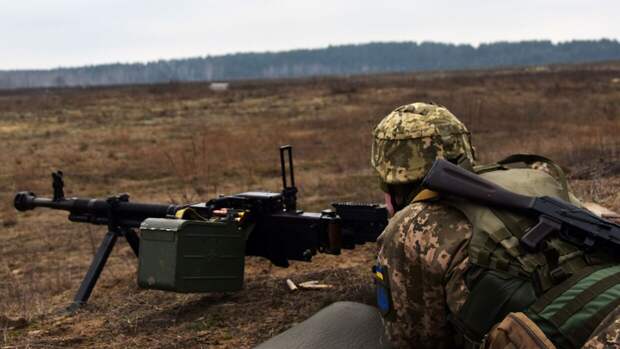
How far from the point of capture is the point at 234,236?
473 centimetres

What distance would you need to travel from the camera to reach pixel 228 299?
17.3 ft

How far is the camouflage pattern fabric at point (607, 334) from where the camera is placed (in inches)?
77.5

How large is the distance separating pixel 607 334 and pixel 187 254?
119 inches

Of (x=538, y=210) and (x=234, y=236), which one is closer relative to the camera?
(x=538, y=210)

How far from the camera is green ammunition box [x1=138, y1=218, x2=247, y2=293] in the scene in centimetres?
448

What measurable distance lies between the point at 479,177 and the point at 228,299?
3150mm

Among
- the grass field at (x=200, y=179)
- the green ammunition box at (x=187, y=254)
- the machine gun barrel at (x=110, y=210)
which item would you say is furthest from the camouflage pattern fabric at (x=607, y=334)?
the machine gun barrel at (x=110, y=210)

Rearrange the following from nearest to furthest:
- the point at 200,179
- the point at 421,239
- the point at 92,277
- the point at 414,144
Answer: the point at 421,239 < the point at 414,144 < the point at 92,277 < the point at 200,179

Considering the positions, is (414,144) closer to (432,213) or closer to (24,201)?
(432,213)

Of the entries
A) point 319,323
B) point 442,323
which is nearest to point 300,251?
point 319,323

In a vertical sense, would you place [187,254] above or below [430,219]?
below

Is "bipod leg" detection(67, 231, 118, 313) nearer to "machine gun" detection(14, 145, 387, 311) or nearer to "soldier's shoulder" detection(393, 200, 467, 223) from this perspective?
"machine gun" detection(14, 145, 387, 311)

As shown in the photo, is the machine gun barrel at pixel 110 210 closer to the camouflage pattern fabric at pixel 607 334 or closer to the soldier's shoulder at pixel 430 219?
the soldier's shoulder at pixel 430 219

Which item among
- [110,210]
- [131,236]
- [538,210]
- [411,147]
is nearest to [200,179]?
[131,236]
